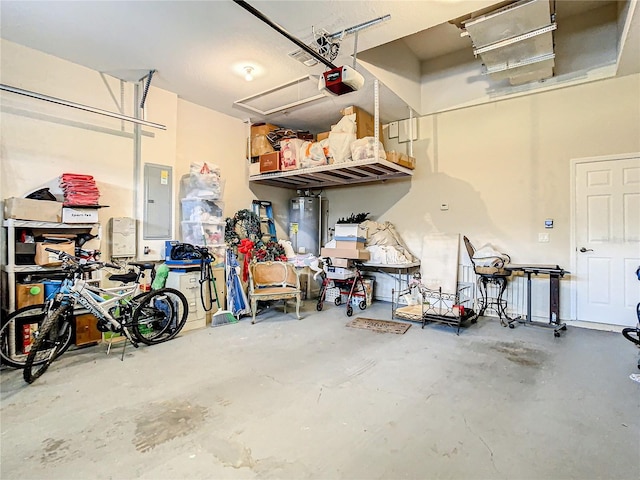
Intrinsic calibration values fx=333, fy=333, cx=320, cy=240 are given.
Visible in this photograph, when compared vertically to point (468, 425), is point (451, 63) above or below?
above

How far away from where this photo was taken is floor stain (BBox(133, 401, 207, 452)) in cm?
205

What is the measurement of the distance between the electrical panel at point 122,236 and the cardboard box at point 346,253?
285cm

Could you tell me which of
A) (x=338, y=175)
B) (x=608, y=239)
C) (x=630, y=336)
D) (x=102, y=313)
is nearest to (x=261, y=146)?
(x=338, y=175)

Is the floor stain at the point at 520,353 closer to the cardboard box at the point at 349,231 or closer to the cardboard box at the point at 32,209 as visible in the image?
the cardboard box at the point at 349,231

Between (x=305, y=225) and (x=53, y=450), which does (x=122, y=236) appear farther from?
(x=305, y=225)

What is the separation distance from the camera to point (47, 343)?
10.2 ft

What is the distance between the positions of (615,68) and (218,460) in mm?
5953

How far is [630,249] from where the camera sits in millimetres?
4227

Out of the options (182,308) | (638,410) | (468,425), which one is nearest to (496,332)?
(638,410)

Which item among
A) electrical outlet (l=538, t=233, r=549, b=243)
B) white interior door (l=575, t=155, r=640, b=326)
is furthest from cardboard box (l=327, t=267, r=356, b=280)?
white interior door (l=575, t=155, r=640, b=326)

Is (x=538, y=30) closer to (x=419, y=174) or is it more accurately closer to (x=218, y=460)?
(x=419, y=174)

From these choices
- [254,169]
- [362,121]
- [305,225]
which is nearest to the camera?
[362,121]

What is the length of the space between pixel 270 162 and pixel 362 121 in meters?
1.65

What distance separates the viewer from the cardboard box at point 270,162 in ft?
18.2
